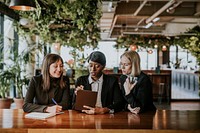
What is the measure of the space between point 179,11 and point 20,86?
22.1 ft

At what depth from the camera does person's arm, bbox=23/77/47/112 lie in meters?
2.57

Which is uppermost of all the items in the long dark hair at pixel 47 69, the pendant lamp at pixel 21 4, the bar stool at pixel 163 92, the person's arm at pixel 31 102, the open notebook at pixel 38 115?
the pendant lamp at pixel 21 4

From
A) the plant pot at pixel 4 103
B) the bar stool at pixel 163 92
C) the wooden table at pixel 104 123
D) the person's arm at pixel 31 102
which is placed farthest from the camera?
the bar stool at pixel 163 92

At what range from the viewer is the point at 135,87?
8.94ft

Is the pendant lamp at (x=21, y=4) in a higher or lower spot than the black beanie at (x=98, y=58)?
higher

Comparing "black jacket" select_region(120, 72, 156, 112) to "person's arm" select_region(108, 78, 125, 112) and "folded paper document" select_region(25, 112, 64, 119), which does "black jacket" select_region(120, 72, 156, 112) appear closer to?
"person's arm" select_region(108, 78, 125, 112)

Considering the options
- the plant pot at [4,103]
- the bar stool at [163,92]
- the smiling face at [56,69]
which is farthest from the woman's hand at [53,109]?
the bar stool at [163,92]

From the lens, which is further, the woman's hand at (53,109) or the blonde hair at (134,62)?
the blonde hair at (134,62)

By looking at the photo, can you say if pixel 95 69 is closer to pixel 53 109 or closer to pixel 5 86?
pixel 53 109

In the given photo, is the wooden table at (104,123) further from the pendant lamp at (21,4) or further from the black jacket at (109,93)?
the pendant lamp at (21,4)

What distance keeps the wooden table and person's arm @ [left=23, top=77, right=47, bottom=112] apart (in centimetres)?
7

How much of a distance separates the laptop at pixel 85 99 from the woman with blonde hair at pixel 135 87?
37cm

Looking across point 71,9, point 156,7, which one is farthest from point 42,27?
point 156,7

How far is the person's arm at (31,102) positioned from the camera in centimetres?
257
